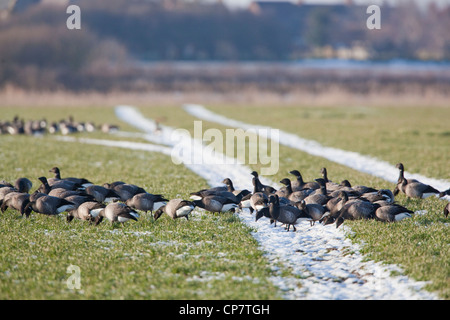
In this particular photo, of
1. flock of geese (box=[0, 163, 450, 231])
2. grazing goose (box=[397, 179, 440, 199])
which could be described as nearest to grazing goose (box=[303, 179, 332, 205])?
flock of geese (box=[0, 163, 450, 231])

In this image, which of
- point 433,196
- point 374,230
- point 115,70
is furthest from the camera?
point 115,70

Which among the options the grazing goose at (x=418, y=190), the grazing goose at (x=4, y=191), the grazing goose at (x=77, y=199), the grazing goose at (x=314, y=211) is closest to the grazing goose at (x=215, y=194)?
the grazing goose at (x=314, y=211)

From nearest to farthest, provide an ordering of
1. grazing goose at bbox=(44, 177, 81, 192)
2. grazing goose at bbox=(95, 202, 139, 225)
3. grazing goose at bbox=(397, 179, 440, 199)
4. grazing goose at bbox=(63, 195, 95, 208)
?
grazing goose at bbox=(95, 202, 139, 225), grazing goose at bbox=(63, 195, 95, 208), grazing goose at bbox=(44, 177, 81, 192), grazing goose at bbox=(397, 179, 440, 199)

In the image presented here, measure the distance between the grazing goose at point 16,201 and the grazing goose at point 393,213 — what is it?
30.8 ft

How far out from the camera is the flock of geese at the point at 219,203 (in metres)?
12.3

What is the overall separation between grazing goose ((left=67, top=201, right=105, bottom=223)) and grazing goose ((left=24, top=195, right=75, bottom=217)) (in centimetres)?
27

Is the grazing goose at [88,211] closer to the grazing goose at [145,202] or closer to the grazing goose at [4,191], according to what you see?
the grazing goose at [145,202]

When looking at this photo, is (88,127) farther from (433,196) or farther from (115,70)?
(115,70)

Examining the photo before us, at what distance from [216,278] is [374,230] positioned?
4.60 metres

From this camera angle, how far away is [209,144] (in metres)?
31.7

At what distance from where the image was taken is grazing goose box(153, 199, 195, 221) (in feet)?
41.0

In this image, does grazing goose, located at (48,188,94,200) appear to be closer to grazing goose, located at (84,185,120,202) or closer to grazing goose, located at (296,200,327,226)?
grazing goose, located at (84,185,120,202)

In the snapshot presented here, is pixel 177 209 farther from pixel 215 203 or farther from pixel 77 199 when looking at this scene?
pixel 77 199
